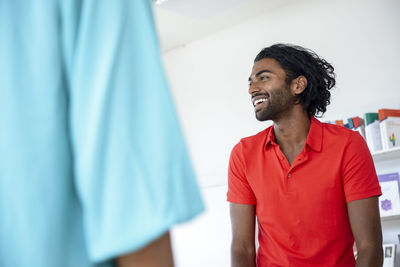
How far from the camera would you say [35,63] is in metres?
0.41

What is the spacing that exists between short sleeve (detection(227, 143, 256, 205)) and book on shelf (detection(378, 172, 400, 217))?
1803mm

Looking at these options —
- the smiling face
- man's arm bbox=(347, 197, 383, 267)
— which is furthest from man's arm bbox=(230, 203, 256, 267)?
the smiling face

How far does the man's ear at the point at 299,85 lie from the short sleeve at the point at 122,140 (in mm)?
1985

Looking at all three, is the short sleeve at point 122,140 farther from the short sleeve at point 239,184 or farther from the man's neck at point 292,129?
the man's neck at point 292,129

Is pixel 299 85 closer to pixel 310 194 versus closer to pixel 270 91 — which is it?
pixel 270 91

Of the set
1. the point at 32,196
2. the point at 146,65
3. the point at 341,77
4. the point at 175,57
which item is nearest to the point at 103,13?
the point at 146,65

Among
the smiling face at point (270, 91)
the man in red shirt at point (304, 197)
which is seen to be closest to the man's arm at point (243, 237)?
the man in red shirt at point (304, 197)

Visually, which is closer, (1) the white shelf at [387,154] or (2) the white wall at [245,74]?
(1) the white shelf at [387,154]

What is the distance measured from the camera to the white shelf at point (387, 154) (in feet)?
10.6

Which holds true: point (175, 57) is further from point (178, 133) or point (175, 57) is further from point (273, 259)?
point (178, 133)

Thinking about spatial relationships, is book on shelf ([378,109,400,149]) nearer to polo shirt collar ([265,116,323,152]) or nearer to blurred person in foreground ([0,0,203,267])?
polo shirt collar ([265,116,323,152])

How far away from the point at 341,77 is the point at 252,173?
7.66ft

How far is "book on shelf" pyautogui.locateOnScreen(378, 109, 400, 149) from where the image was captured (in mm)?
3252

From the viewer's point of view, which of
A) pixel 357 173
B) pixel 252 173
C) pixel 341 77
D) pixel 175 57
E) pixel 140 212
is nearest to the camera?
pixel 140 212
